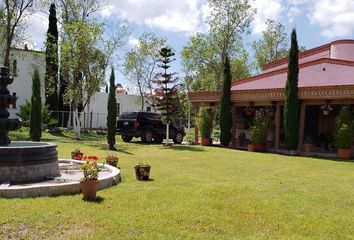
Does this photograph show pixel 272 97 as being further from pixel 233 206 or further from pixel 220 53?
pixel 220 53

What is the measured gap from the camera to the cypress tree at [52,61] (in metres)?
30.2

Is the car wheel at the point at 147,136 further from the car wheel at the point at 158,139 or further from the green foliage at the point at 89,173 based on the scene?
the green foliage at the point at 89,173

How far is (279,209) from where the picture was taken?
756cm

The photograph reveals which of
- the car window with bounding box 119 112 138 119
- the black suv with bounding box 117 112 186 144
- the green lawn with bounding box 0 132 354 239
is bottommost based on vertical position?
the green lawn with bounding box 0 132 354 239

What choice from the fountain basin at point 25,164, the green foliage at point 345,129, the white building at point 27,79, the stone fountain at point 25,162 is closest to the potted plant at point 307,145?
the green foliage at point 345,129

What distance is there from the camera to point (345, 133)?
61.6 feet

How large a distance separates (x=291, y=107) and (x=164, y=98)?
7341mm

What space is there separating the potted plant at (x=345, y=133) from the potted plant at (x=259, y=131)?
3.84m

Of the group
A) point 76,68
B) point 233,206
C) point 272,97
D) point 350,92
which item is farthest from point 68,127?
point 233,206

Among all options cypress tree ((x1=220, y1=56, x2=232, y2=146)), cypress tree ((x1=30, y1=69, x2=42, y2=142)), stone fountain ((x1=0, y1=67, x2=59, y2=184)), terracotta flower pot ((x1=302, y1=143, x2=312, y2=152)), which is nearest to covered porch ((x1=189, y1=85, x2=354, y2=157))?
terracotta flower pot ((x1=302, y1=143, x2=312, y2=152))

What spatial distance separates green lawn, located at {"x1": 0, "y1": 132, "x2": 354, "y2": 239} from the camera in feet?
19.7

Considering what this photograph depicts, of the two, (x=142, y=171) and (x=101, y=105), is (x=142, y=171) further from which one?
(x=101, y=105)

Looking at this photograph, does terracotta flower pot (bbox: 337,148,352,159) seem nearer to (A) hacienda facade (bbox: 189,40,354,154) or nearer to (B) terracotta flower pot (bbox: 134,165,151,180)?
(A) hacienda facade (bbox: 189,40,354,154)

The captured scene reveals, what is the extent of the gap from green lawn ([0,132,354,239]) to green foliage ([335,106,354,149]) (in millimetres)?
8107
